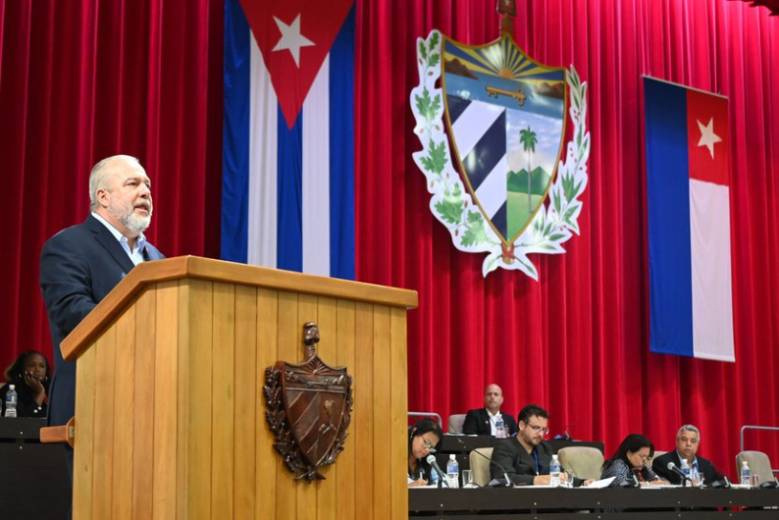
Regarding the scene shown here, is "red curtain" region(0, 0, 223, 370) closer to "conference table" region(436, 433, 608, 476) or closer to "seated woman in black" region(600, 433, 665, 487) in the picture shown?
"conference table" region(436, 433, 608, 476)

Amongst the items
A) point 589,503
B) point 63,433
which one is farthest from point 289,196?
point 63,433

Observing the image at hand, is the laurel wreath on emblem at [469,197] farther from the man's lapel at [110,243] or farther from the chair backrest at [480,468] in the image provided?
the man's lapel at [110,243]

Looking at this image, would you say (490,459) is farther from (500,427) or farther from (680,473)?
(500,427)

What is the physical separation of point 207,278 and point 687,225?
9.88 metres

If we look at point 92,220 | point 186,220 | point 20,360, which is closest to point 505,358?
point 186,220

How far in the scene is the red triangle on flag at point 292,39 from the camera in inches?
352

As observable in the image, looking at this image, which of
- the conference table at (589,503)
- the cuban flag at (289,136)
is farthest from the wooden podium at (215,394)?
the cuban flag at (289,136)

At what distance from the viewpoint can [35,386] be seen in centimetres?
694

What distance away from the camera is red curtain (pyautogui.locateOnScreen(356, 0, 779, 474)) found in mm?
9891

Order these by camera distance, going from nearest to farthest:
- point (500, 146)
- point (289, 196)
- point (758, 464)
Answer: point (289, 196) < point (758, 464) < point (500, 146)

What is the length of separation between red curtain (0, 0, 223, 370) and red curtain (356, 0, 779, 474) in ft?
4.98

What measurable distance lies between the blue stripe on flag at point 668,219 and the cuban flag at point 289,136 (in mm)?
3539

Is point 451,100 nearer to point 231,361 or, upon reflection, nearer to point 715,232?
point 715,232

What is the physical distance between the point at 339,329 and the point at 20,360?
17.1 feet
